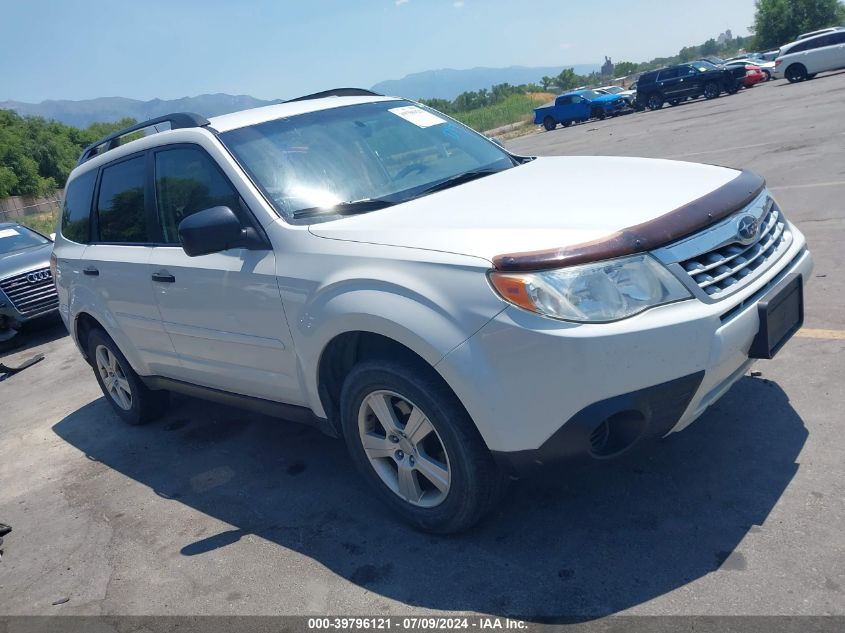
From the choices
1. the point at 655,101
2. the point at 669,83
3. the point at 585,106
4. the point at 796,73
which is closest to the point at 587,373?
the point at 796,73

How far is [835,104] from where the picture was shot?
1678 cm

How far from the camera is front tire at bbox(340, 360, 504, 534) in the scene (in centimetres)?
296

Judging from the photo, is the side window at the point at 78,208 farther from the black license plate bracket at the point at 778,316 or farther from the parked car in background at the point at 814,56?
the parked car in background at the point at 814,56

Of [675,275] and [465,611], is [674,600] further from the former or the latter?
[675,275]

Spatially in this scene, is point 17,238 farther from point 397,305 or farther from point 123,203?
point 397,305

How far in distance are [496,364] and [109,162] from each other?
3.45 metres

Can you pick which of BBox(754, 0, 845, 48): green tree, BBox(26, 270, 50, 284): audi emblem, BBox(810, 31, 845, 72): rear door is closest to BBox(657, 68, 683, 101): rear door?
BBox(810, 31, 845, 72): rear door

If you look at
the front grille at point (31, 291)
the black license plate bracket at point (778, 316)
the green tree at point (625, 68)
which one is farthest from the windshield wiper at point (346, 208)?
the green tree at point (625, 68)

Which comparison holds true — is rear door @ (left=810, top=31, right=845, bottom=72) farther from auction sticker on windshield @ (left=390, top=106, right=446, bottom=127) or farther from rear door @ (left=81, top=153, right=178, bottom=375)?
rear door @ (left=81, top=153, right=178, bottom=375)

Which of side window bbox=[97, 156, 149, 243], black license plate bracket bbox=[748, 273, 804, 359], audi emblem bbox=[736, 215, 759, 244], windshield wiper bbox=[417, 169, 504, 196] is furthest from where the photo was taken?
side window bbox=[97, 156, 149, 243]

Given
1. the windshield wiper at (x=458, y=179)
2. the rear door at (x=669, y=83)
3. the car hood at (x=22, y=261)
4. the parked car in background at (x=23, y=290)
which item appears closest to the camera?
the windshield wiper at (x=458, y=179)

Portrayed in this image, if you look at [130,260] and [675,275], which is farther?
[130,260]

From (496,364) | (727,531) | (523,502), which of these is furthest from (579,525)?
(496,364)

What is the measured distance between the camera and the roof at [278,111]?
13.5 ft
